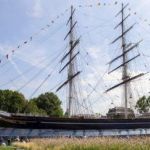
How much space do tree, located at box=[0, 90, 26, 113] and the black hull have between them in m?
40.6

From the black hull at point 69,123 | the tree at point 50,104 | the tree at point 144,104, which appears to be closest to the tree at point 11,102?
the tree at point 50,104

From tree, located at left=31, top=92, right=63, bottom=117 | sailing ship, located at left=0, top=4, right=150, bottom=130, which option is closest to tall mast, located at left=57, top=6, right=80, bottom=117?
sailing ship, located at left=0, top=4, right=150, bottom=130

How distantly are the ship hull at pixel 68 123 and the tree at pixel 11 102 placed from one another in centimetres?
4064

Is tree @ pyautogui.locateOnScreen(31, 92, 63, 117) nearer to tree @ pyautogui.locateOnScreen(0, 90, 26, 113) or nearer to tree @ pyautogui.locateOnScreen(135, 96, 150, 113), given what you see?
tree @ pyautogui.locateOnScreen(0, 90, 26, 113)

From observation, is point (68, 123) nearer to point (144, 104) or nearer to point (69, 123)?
point (69, 123)

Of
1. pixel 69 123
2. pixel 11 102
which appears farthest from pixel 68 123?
pixel 11 102

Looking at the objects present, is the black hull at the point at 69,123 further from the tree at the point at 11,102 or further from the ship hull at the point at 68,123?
the tree at the point at 11,102

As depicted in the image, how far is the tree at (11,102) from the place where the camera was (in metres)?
106

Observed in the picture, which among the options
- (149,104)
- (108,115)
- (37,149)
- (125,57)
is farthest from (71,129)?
(149,104)

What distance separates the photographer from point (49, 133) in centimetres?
6456

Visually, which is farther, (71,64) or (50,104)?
(50,104)

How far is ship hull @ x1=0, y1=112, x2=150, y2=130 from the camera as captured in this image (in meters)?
62.0

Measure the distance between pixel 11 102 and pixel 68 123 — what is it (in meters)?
43.7

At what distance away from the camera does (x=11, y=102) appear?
107 m
